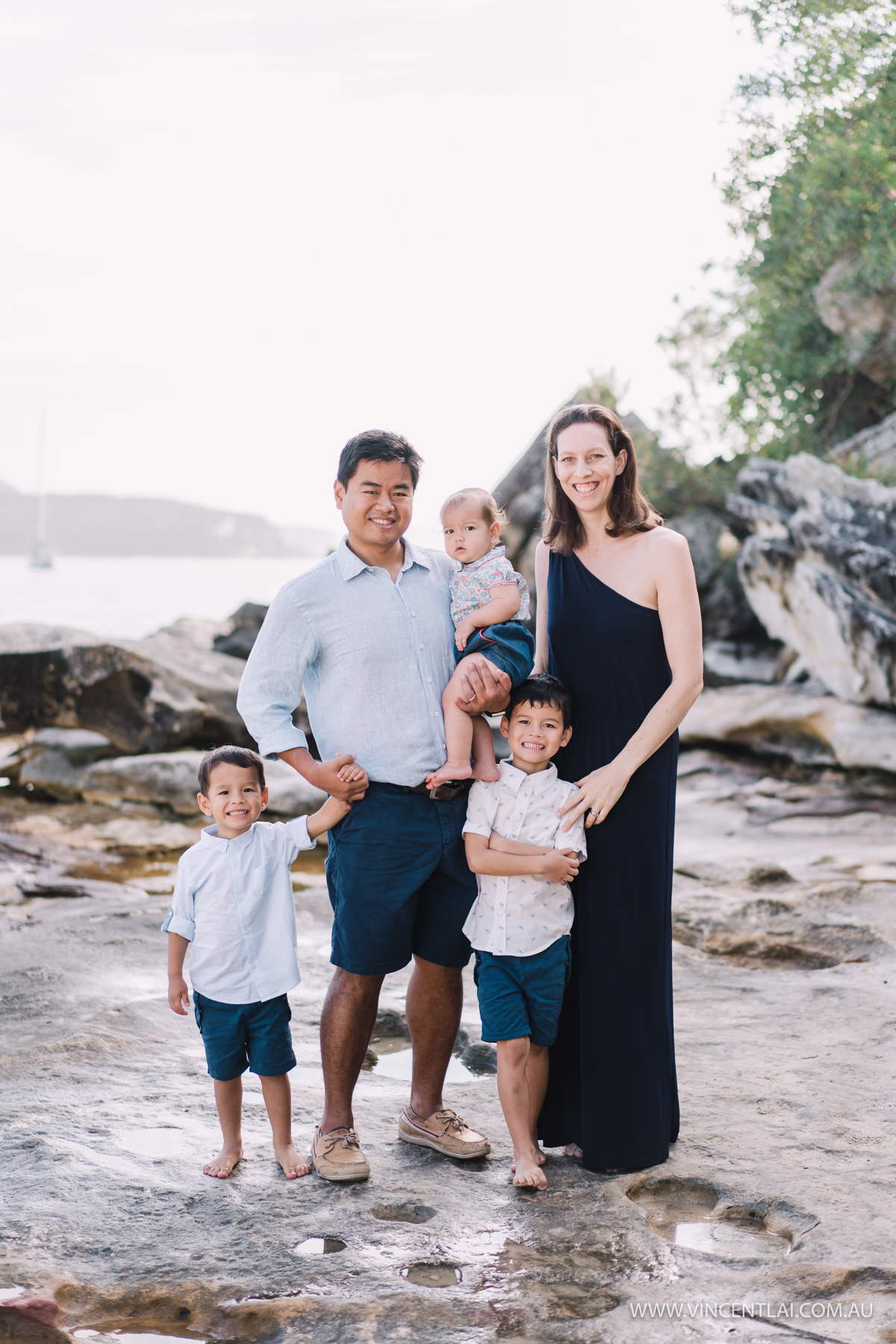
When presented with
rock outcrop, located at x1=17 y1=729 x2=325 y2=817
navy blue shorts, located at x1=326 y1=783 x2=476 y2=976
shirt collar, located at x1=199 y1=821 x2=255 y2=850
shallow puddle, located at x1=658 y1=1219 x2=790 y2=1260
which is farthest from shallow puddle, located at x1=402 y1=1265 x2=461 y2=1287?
rock outcrop, located at x1=17 y1=729 x2=325 y2=817

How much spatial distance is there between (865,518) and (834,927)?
217 inches

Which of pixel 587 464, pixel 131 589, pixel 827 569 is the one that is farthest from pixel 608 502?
pixel 131 589

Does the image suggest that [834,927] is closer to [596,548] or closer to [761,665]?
[596,548]

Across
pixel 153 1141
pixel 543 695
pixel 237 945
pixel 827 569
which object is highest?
pixel 827 569

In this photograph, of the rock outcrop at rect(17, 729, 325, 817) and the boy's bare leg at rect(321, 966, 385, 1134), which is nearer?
the boy's bare leg at rect(321, 966, 385, 1134)

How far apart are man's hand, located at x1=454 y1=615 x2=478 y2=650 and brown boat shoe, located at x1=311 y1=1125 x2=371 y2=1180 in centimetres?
146

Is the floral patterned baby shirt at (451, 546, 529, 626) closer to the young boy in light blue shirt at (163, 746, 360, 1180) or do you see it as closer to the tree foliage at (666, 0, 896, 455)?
the young boy in light blue shirt at (163, 746, 360, 1180)

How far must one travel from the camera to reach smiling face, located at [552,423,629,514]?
315cm

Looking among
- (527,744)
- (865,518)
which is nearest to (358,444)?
(527,744)

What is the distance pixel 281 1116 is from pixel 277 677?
127cm

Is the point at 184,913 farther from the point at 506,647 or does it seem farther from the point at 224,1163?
the point at 506,647

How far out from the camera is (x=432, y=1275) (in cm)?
259

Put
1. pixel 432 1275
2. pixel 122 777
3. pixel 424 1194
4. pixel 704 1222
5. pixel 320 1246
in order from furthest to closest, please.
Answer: pixel 122 777, pixel 424 1194, pixel 704 1222, pixel 320 1246, pixel 432 1275

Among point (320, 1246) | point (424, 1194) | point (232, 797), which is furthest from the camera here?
point (232, 797)
